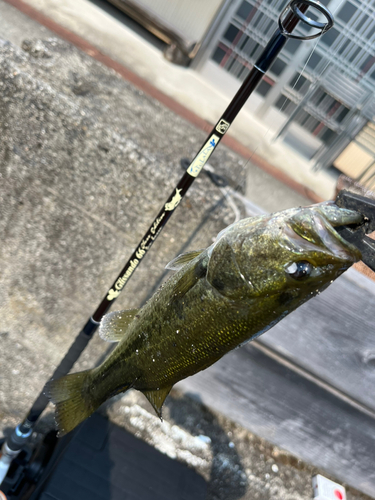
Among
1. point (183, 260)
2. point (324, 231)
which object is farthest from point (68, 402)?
point (324, 231)

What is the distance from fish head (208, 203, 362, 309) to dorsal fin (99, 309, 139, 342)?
56 cm

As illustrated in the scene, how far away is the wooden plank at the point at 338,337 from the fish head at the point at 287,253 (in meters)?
1.48

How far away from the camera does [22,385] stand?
8.96ft

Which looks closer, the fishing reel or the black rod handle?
the fishing reel

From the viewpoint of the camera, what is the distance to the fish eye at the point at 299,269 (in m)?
1.05

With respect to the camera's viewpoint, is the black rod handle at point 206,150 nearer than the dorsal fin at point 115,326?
Yes

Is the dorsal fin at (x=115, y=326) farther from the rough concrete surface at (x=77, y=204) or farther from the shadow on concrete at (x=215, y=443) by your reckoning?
the shadow on concrete at (x=215, y=443)

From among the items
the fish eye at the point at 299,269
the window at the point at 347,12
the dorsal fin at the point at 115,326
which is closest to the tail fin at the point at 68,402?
the dorsal fin at the point at 115,326

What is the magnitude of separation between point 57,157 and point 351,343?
2.49 metres

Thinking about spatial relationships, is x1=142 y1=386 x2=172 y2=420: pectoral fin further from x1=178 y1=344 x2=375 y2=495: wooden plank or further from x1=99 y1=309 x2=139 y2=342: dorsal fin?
A: x1=178 y1=344 x2=375 y2=495: wooden plank

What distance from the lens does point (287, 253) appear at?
1.08 meters

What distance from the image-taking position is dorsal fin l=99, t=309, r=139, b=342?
1.55 metres

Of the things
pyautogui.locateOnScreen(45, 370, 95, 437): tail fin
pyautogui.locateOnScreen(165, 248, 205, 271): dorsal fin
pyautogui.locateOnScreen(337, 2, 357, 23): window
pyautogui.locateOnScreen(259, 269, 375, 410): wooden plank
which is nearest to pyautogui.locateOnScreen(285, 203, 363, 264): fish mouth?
pyautogui.locateOnScreen(165, 248, 205, 271): dorsal fin

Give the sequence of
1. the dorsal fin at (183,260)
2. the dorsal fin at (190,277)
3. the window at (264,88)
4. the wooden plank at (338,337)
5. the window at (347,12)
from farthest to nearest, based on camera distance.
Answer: the window at (264,88) < the window at (347,12) < the wooden plank at (338,337) < the dorsal fin at (183,260) < the dorsal fin at (190,277)
